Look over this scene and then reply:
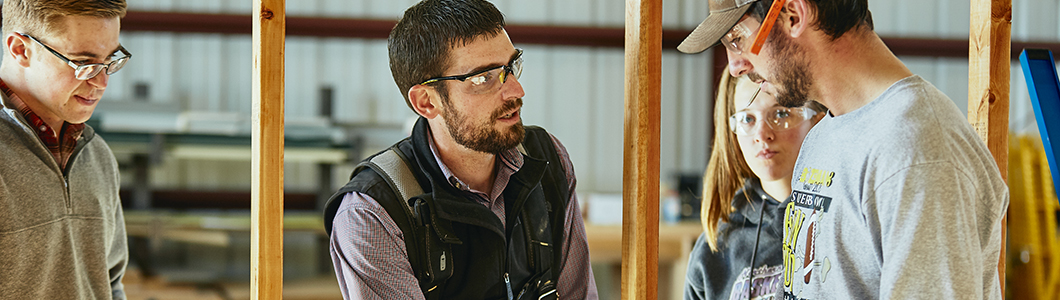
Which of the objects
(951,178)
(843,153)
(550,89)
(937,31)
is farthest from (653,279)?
(937,31)

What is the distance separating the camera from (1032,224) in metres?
4.98

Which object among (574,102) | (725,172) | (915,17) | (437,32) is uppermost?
(915,17)

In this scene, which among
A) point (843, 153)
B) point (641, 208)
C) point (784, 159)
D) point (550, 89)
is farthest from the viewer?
point (550, 89)

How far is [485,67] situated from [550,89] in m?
4.33

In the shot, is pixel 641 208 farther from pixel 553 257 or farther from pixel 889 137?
pixel 889 137

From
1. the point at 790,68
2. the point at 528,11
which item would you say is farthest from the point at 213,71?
the point at 790,68

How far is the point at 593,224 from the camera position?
5.01 meters

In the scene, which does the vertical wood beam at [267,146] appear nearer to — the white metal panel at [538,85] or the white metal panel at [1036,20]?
the white metal panel at [538,85]

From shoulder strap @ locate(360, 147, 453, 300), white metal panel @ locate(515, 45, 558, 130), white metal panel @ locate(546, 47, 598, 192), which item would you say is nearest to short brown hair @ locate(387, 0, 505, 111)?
shoulder strap @ locate(360, 147, 453, 300)

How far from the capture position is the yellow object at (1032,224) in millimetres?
4984

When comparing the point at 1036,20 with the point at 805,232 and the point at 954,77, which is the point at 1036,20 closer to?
the point at 954,77

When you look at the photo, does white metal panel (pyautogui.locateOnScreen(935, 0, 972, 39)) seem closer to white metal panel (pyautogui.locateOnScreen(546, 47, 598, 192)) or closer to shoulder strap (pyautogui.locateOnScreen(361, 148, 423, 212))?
white metal panel (pyautogui.locateOnScreen(546, 47, 598, 192))

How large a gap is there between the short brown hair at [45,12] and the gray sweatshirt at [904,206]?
5.11ft

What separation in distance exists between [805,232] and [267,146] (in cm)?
94
